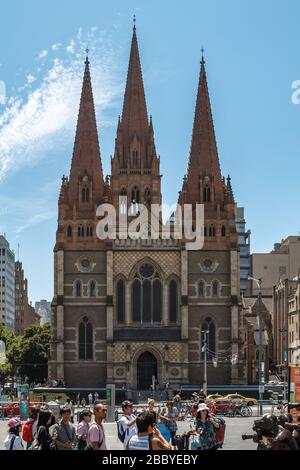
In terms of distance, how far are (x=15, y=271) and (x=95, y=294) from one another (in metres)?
120

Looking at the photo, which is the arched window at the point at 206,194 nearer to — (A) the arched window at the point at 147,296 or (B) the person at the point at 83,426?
(A) the arched window at the point at 147,296

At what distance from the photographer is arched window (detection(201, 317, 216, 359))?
77.9 m

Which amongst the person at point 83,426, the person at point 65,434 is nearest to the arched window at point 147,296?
the person at point 83,426

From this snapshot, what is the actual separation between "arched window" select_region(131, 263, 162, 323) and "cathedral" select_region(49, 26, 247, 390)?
0.08 m

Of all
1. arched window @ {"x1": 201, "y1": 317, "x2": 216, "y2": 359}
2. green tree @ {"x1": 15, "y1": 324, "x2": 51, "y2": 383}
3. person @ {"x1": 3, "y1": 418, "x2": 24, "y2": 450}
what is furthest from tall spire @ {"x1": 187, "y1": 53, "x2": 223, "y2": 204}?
person @ {"x1": 3, "y1": 418, "x2": 24, "y2": 450}

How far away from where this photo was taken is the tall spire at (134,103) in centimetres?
8100

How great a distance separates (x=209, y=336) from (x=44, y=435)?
208ft

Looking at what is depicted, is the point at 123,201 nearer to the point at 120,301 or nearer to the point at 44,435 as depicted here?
the point at 120,301

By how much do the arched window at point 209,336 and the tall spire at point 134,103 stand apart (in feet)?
50.8

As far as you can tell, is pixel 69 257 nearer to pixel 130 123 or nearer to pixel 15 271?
pixel 130 123

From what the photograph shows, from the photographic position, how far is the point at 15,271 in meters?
196

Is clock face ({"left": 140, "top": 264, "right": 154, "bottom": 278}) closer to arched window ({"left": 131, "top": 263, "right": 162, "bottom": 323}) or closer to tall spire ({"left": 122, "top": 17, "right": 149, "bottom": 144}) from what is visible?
arched window ({"left": 131, "top": 263, "right": 162, "bottom": 323})

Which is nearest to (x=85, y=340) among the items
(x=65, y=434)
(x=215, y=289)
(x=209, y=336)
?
(x=209, y=336)
